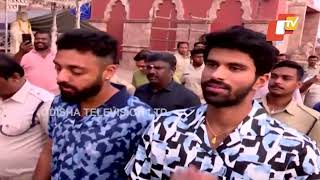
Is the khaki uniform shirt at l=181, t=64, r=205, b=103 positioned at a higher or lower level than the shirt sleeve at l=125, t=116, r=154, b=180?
lower

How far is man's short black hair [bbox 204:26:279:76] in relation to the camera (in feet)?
5.22

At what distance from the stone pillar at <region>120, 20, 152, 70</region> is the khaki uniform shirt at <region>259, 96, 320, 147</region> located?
10793 millimetres

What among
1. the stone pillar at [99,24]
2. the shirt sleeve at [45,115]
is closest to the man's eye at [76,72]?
the shirt sleeve at [45,115]

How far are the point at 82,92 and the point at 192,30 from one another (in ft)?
39.3

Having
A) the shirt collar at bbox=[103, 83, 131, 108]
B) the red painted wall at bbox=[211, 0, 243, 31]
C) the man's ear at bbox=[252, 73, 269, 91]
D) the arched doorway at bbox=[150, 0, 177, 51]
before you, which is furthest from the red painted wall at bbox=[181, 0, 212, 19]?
the man's ear at bbox=[252, 73, 269, 91]

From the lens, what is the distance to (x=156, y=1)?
15.1 m

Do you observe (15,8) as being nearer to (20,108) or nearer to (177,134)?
→ (20,108)

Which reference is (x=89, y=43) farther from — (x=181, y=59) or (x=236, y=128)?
(x=181, y=59)

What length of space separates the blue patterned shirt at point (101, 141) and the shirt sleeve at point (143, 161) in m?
0.20

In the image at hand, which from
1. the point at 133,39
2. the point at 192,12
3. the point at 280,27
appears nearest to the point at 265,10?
the point at 192,12

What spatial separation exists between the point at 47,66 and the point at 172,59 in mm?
1329

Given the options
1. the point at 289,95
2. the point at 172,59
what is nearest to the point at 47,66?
the point at 172,59

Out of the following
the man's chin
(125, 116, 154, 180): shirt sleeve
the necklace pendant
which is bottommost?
(125, 116, 154, 180): shirt sleeve

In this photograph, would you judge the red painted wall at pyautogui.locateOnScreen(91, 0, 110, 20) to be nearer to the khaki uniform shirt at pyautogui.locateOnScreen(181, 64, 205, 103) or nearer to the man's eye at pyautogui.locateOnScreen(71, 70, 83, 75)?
the khaki uniform shirt at pyautogui.locateOnScreen(181, 64, 205, 103)
